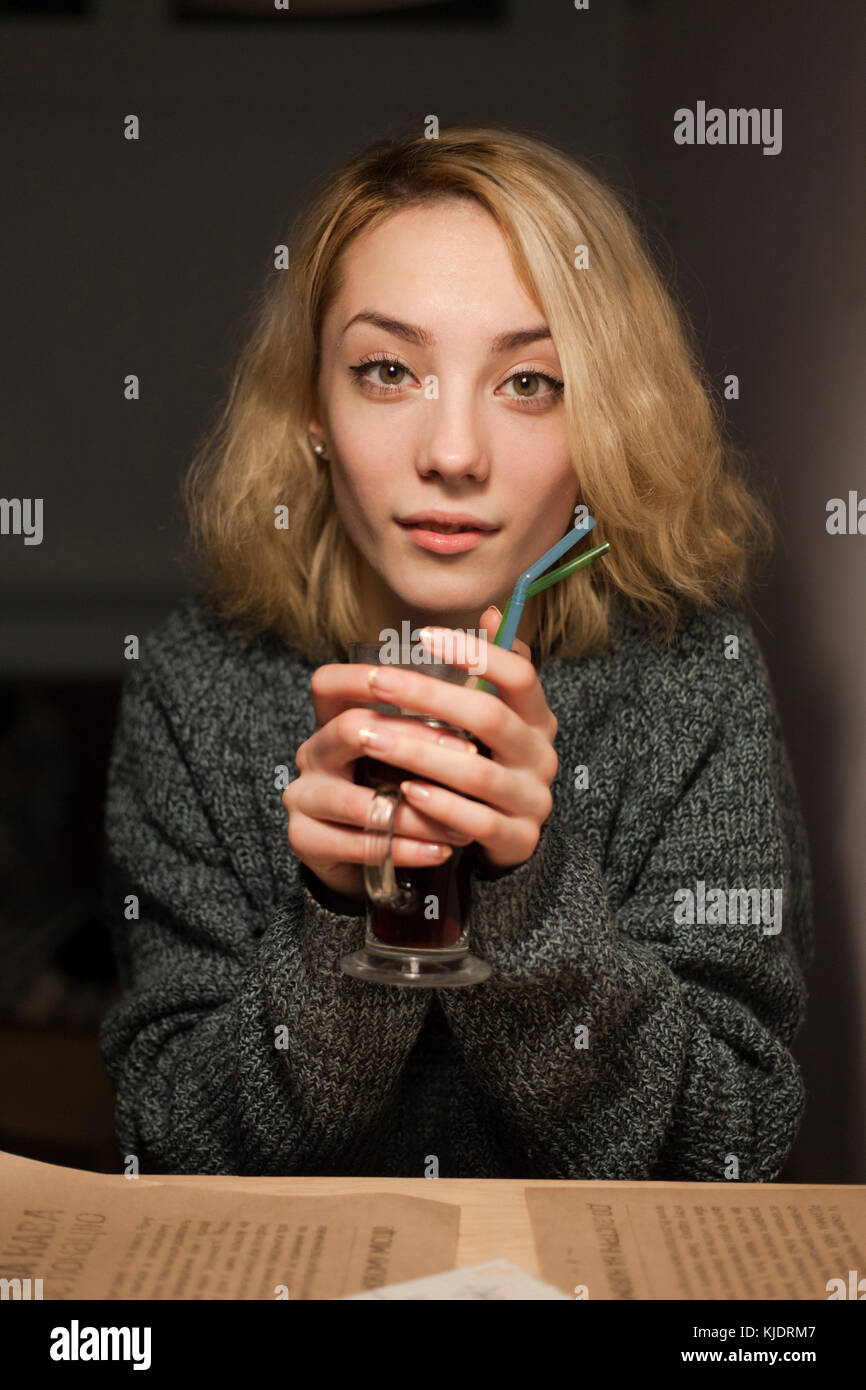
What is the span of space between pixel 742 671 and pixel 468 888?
537mm

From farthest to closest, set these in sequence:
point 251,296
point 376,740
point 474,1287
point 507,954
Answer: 1. point 251,296
2. point 507,954
3. point 376,740
4. point 474,1287

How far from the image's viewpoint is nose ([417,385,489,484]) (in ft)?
4.03

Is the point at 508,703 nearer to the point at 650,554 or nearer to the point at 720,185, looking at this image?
the point at 650,554

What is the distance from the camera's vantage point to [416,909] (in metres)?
0.99

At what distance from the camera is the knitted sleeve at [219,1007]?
1.16 metres

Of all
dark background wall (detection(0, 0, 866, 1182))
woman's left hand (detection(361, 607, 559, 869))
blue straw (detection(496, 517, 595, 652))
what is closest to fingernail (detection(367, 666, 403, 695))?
woman's left hand (detection(361, 607, 559, 869))

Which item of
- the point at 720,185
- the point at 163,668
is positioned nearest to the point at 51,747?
the point at 163,668

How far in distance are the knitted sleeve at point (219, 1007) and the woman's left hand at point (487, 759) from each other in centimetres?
19

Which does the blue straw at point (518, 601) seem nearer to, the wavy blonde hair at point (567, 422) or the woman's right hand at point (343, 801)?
the woman's right hand at point (343, 801)

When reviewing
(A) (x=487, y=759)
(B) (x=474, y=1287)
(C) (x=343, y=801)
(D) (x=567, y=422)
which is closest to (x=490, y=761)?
(A) (x=487, y=759)

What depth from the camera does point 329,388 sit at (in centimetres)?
138

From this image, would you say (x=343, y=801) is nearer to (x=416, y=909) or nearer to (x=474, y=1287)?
(x=416, y=909)

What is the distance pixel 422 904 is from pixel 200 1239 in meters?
0.27

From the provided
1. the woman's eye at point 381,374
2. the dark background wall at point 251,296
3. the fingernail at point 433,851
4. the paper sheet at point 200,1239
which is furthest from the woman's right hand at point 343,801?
the dark background wall at point 251,296
